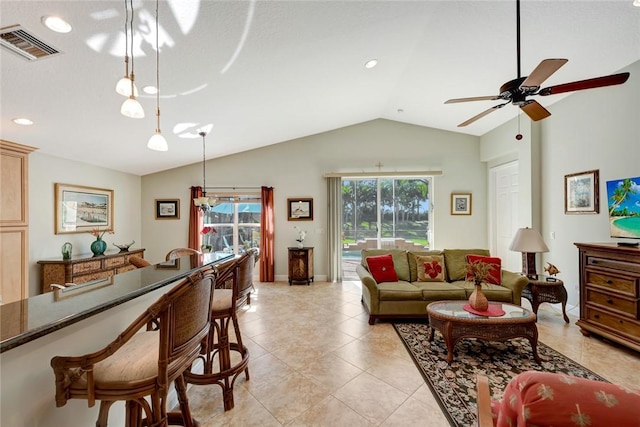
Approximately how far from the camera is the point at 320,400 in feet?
6.71

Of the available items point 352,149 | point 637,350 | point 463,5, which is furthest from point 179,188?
point 637,350

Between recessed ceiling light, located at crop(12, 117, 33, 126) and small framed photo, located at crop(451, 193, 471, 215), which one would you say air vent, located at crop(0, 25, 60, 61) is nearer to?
recessed ceiling light, located at crop(12, 117, 33, 126)

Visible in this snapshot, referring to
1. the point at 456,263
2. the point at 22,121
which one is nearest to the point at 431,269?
the point at 456,263

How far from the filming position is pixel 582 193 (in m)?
3.53

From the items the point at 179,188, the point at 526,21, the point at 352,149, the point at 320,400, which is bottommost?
the point at 320,400

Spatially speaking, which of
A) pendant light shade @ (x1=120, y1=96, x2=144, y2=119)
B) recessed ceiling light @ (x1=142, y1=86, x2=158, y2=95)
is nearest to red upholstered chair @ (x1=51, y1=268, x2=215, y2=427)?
pendant light shade @ (x1=120, y1=96, x2=144, y2=119)

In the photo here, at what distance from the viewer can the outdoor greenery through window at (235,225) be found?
612 centimetres

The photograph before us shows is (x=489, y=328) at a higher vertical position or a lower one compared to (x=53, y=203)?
lower

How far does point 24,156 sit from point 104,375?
10.8ft

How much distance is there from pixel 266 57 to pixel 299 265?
3909mm

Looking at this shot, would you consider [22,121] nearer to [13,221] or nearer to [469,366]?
[13,221]

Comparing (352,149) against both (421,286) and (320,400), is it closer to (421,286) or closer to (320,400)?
(421,286)

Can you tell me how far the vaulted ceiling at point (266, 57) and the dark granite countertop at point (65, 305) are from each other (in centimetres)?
184

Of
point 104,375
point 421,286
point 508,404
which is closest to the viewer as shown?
point 508,404
